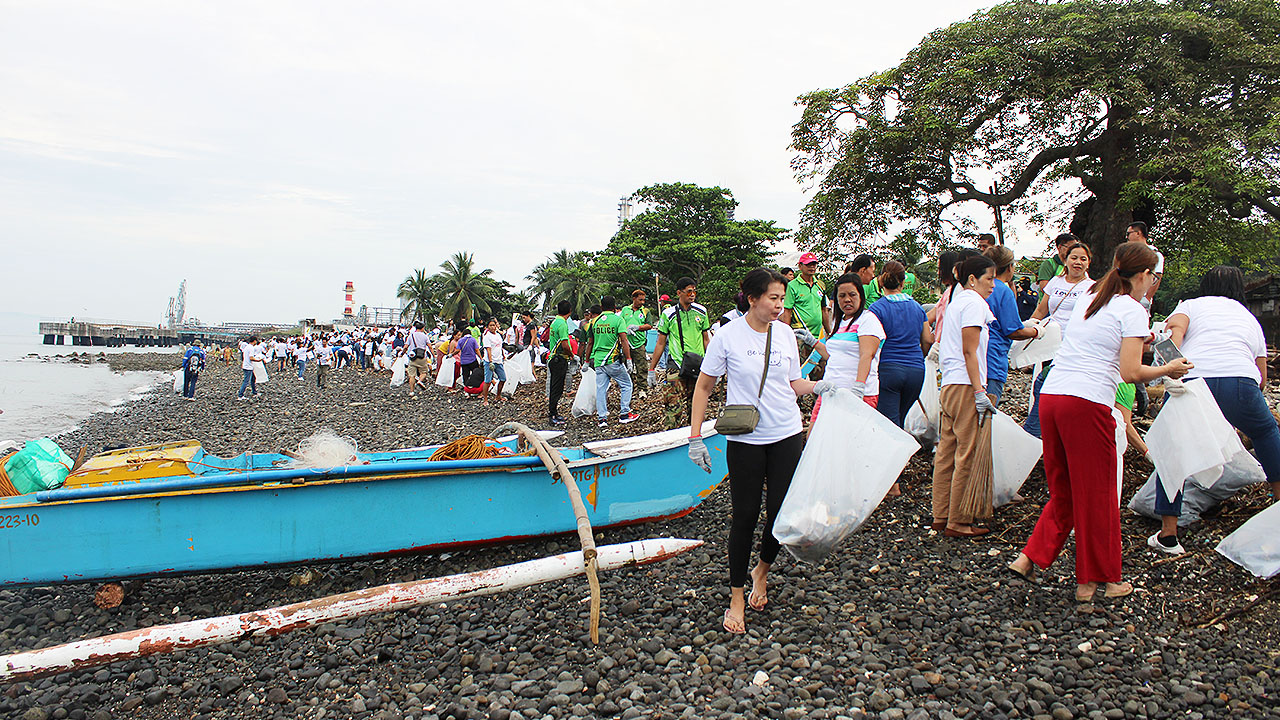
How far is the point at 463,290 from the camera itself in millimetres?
58938

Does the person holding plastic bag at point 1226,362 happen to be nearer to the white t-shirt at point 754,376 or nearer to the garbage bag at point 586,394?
the white t-shirt at point 754,376

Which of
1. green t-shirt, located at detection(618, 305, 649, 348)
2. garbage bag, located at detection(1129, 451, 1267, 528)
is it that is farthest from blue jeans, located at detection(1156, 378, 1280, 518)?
green t-shirt, located at detection(618, 305, 649, 348)

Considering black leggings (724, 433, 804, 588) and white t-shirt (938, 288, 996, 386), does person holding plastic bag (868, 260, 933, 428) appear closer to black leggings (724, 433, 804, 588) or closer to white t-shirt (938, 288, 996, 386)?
white t-shirt (938, 288, 996, 386)

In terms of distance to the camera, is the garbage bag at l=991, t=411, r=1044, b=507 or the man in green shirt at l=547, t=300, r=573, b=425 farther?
the man in green shirt at l=547, t=300, r=573, b=425

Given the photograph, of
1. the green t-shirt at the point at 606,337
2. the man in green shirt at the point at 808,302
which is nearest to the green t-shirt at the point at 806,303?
the man in green shirt at the point at 808,302

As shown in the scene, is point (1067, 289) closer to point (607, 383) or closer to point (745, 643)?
point (745, 643)

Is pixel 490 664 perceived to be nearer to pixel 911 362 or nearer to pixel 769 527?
pixel 769 527

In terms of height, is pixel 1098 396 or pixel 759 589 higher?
pixel 1098 396

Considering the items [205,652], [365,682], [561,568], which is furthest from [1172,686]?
[205,652]

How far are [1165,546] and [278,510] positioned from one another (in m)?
5.53

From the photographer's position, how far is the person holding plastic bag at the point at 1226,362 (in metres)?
3.86

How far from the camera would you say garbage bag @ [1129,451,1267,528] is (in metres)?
4.13

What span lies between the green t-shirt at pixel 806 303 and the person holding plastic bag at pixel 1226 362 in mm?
3295

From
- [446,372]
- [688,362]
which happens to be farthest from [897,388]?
[446,372]
